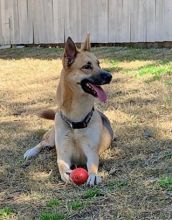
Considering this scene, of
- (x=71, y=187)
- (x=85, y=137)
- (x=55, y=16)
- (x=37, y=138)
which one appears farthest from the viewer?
(x=55, y=16)

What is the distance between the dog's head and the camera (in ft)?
14.8

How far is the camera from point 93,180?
420cm

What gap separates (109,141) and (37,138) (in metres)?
0.99

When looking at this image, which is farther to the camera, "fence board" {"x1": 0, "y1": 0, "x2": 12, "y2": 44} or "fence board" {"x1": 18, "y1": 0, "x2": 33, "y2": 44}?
"fence board" {"x1": 0, "y1": 0, "x2": 12, "y2": 44}

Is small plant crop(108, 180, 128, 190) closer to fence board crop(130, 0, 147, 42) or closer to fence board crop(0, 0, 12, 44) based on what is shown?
fence board crop(130, 0, 147, 42)

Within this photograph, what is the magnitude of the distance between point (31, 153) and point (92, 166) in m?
0.87

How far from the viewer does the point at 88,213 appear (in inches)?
142

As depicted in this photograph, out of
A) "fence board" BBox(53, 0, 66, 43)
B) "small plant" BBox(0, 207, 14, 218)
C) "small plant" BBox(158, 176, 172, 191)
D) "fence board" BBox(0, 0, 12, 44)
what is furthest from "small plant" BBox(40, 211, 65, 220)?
"fence board" BBox(0, 0, 12, 44)

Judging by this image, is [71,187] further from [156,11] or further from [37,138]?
[156,11]

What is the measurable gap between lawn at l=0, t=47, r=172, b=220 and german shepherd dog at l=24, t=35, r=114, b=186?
0.18 metres

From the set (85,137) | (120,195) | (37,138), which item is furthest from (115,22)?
(120,195)

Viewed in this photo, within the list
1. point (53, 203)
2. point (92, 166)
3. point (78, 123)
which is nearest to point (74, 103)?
point (78, 123)

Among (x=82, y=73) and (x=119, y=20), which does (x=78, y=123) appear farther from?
(x=119, y=20)

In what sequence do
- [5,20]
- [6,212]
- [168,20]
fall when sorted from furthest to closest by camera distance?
[5,20] < [168,20] < [6,212]
